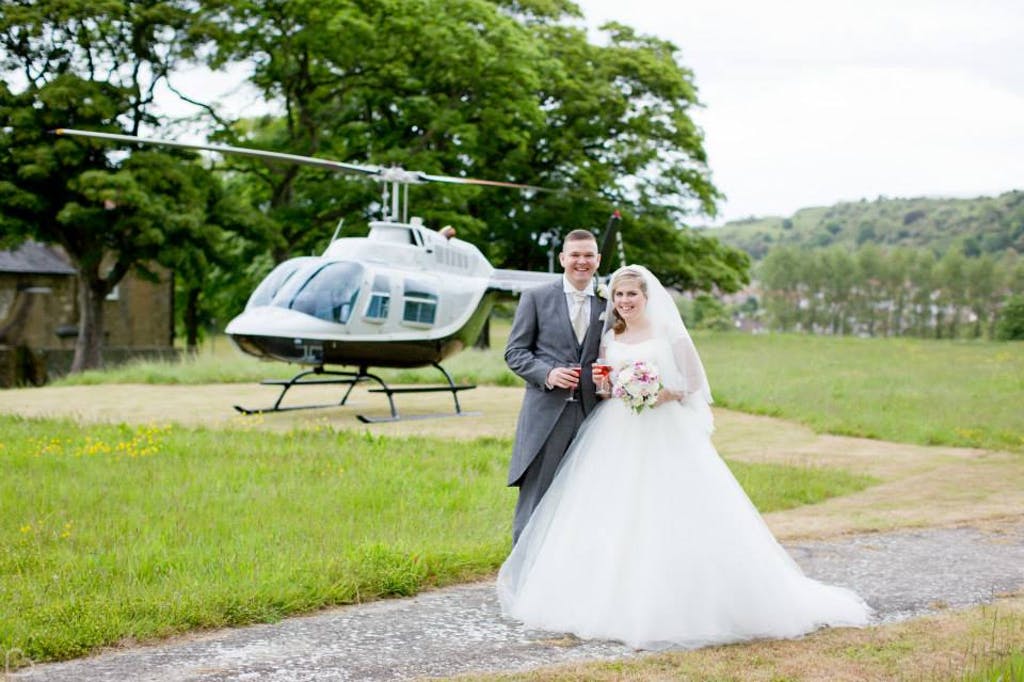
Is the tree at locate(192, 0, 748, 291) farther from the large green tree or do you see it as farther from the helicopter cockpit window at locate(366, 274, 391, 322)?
the helicopter cockpit window at locate(366, 274, 391, 322)

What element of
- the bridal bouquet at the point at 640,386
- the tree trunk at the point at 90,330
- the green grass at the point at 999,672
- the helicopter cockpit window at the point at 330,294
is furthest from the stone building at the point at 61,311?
the green grass at the point at 999,672

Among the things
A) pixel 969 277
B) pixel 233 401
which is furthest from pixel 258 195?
pixel 969 277

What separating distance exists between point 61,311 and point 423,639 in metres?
35.7

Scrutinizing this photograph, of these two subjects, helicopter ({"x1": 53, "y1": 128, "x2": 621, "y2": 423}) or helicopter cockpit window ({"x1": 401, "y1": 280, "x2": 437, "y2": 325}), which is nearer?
helicopter ({"x1": 53, "y1": 128, "x2": 621, "y2": 423})

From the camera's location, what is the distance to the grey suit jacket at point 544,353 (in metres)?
5.93

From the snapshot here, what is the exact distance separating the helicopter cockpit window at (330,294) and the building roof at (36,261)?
80.1 feet

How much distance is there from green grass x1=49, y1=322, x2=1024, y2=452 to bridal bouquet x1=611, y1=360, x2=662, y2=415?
30.4 feet

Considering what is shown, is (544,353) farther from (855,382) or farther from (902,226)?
(902,226)

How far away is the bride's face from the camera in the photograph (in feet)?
18.6

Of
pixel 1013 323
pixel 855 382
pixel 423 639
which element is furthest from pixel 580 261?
pixel 1013 323

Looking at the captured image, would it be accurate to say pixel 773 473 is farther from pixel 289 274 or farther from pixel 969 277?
pixel 969 277

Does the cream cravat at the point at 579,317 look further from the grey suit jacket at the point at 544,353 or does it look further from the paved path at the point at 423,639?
the paved path at the point at 423,639

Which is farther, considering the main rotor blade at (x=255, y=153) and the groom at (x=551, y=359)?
the main rotor blade at (x=255, y=153)

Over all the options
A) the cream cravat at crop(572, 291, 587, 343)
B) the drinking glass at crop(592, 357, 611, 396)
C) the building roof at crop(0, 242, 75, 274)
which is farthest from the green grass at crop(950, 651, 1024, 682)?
the building roof at crop(0, 242, 75, 274)
